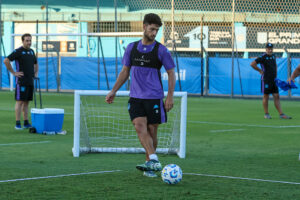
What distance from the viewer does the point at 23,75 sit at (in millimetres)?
12633

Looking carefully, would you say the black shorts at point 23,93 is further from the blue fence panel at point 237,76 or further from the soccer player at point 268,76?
the blue fence panel at point 237,76

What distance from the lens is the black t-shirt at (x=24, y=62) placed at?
41.2ft

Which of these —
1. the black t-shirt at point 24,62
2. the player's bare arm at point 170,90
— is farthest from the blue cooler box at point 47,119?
the player's bare arm at point 170,90

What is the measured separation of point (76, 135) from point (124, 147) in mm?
1125

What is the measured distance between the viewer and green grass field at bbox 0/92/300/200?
592 cm

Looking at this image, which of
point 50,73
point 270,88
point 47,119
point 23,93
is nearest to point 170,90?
point 47,119

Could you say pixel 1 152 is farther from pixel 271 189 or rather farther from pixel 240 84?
pixel 240 84

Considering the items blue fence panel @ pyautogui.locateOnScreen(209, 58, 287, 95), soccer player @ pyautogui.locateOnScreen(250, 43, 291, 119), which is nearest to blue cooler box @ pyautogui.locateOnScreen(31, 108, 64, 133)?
soccer player @ pyautogui.locateOnScreen(250, 43, 291, 119)

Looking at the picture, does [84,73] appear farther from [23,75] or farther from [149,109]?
[149,109]

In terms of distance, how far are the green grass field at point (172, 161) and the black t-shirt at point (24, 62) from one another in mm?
1064

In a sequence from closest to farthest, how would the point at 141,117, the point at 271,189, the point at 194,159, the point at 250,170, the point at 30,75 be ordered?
the point at 271,189, the point at 141,117, the point at 250,170, the point at 194,159, the point at 30,75

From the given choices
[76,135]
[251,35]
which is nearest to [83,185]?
[76,135]

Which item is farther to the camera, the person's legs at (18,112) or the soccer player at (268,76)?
the soccer player at (268,76)

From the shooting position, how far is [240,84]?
27188 mm
